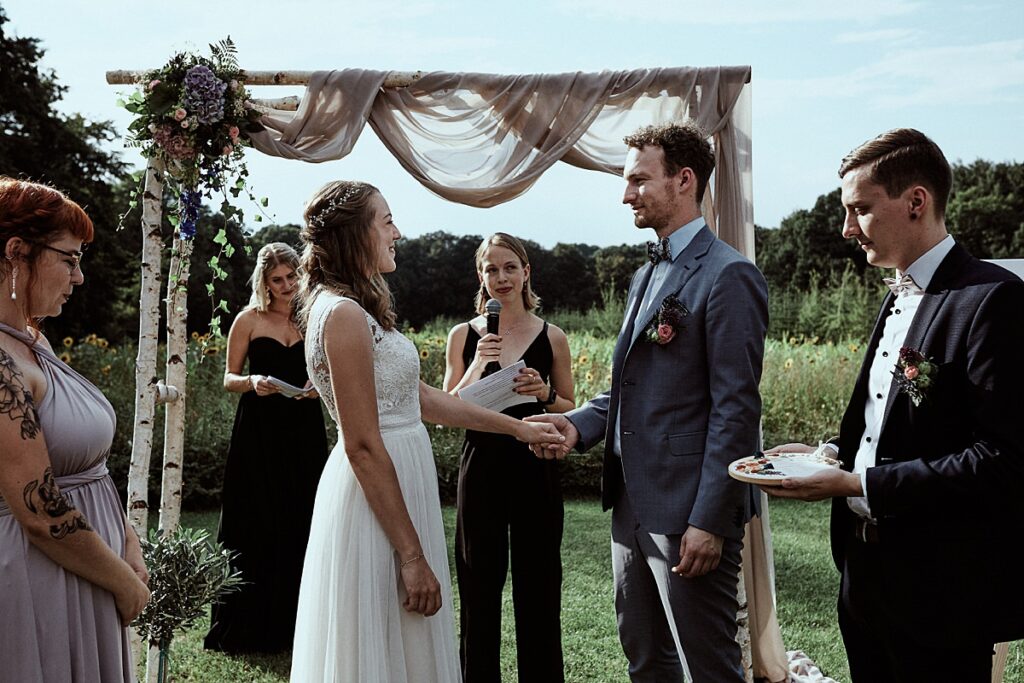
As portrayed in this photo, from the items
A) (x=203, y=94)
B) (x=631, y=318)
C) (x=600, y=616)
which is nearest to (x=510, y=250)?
(x=631, y=318)

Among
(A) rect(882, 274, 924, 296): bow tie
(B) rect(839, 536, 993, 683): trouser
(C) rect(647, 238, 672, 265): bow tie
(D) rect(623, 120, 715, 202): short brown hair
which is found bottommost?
(B) rect(839, 536, 993, 683): trouser

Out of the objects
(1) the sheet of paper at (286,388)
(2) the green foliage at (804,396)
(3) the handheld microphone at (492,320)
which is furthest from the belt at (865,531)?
(2) the green foliage at (804,396)

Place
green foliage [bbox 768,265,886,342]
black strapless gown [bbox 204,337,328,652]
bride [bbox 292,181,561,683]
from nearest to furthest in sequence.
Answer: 1. bride [bbox 292,181,561,683]
2. black strapless gown [bbox 204,337,328,652]
3. green foliage [bbox 768,265,886,342]

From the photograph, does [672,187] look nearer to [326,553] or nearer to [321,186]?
[321,186]

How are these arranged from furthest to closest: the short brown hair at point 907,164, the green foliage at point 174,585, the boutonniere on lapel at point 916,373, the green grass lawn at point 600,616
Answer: the green grass lawn at point 600,616, the green foliage at point 174,585, the short brown hair at point 907,164, the boutonniere on lapel at point 916,373

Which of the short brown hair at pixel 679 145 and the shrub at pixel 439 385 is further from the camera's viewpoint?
the shrub at pixel 439 385

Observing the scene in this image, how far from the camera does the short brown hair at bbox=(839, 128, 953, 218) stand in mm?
2277

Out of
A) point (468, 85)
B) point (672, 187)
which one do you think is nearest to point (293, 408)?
point (468, 85)

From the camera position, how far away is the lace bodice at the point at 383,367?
2588 millimetres

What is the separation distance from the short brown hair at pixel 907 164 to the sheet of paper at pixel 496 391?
175 centimetres

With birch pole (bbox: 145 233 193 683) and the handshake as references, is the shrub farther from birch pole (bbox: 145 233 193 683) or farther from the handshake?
the handshake

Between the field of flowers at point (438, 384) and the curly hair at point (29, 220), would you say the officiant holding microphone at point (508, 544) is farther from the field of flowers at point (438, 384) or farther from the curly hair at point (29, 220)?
the field of flowers at point (438, 384)

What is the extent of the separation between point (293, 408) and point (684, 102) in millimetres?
2644

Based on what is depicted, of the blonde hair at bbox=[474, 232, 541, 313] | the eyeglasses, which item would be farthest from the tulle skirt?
the blonde hair at bbox=[474, 232, 541, 313]
